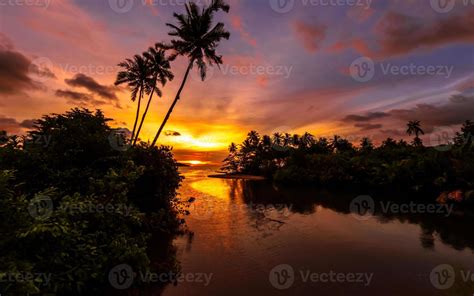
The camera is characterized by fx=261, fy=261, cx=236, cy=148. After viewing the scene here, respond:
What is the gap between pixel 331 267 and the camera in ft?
31.3

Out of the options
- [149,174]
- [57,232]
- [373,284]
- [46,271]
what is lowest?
[373,284]

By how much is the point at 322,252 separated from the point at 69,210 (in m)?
9.60

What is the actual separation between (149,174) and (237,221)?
6377mm

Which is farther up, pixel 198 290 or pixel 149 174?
pixel 149 174

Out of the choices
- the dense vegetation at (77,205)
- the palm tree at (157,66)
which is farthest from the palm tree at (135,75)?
the dense vegetation at (77,205)

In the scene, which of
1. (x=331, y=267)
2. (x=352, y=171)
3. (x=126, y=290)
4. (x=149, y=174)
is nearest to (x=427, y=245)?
(x=331, y=267)

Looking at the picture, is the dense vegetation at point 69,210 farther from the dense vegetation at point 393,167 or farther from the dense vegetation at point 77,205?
the dense vegetation at point 393,167

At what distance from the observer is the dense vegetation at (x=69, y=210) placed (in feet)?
16.6

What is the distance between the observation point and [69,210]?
6.34m

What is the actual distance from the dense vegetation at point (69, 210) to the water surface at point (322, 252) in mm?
1885

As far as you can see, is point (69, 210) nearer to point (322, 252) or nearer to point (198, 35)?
point (322, 252)

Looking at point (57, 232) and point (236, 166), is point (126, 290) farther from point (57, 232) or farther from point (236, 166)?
point (236, 166)

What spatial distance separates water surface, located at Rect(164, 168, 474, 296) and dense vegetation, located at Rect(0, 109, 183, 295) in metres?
1.89

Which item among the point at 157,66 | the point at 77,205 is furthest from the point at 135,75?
the point at 77,205
